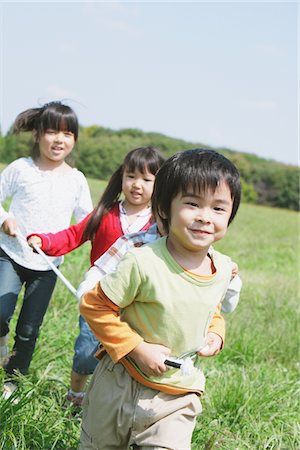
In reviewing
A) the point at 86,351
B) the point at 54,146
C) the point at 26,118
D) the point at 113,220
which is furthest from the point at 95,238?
the point at 26,118

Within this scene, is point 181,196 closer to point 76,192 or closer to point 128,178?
point 128,178

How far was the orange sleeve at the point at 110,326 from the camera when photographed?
211cm

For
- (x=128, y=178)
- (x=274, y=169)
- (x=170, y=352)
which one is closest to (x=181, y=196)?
(x=170, y=352)

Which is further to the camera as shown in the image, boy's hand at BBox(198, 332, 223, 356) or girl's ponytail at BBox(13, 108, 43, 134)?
girl's ponytail at BBox(13, 108, 43, 134)

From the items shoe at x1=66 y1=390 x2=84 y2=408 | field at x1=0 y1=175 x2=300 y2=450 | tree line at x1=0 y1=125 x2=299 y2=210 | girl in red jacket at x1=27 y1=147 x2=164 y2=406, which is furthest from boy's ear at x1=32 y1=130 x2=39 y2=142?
tree line at x1=0 y1=125 x2=299 y2=210

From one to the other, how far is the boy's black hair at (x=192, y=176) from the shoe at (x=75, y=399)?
154 centimetres

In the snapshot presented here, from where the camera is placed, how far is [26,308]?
359 cm

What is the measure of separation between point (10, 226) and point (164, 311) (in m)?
1.56

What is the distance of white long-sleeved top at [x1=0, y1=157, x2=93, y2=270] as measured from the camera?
353 centimetres

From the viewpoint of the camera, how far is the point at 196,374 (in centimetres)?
229

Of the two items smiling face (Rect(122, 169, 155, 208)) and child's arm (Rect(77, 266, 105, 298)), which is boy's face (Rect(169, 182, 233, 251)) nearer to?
child's arm (Rect(77, 266, 105, 298))

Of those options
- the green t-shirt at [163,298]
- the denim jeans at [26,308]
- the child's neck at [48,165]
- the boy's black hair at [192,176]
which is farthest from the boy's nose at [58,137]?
the green t-shirt at [163,298]

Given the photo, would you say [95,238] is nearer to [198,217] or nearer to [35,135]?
[35,135]

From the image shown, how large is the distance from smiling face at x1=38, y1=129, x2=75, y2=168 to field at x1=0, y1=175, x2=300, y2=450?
3.86 ft
